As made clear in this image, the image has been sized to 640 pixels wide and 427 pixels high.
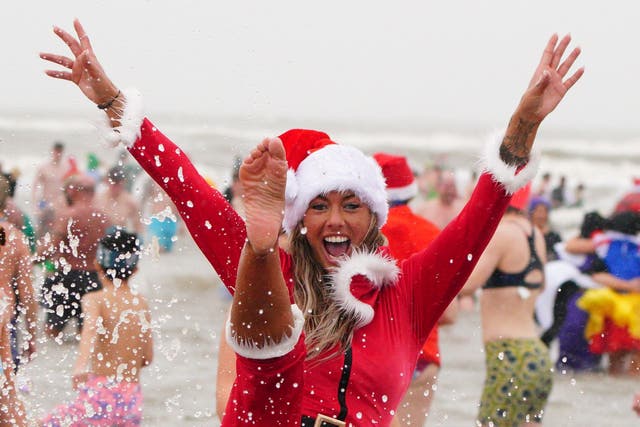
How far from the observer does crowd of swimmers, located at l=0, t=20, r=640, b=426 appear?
8.67 ft

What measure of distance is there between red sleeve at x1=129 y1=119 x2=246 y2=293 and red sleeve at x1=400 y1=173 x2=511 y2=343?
51 centimetres

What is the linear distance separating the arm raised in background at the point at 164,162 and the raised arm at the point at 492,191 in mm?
564

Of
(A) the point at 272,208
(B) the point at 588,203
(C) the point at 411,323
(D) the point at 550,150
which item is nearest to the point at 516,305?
(C) the point at 411,323

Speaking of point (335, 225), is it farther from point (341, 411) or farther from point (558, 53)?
point (558, 53)

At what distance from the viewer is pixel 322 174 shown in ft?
11.4

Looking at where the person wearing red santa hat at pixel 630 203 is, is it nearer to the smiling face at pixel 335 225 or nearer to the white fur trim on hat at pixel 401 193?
the white fur trim on hat at pixel 401 193

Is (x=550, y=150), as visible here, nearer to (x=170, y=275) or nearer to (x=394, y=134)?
(x=394, y=134)

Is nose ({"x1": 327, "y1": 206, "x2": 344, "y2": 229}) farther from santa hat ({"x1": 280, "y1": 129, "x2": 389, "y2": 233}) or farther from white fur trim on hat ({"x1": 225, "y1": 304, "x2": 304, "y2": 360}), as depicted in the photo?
white fur trim on hat ({"x1": 225, "y1": 304, "x2": 304, "y2": 360})

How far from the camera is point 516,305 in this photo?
19.7ft

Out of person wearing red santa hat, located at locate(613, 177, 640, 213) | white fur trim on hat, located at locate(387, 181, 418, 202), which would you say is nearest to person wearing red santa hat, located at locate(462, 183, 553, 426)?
white fur trim on hat, located at locate(387, 181, 418, 202)

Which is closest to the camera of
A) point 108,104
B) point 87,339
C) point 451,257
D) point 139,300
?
point 451,257

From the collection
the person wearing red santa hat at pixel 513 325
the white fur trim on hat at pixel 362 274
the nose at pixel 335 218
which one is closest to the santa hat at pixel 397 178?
the person wearing red santa hat at pixel 513 325

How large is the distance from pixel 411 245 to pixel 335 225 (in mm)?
2197

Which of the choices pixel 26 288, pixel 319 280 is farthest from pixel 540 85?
pixel 26 288
